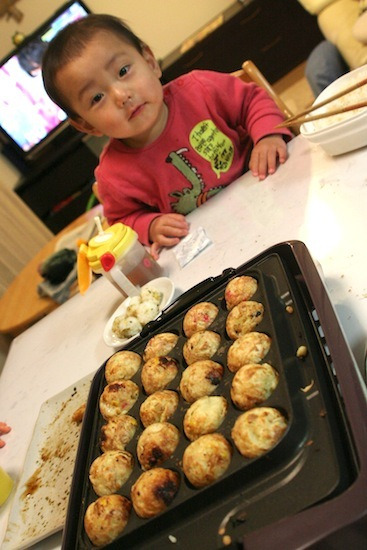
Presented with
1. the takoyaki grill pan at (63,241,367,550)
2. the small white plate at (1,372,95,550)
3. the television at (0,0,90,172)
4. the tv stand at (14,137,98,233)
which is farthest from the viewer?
the tv stand at (14,137,98,233)

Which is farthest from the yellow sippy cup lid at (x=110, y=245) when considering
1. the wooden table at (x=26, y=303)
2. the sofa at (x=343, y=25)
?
the sofa at (x=343, y=25)

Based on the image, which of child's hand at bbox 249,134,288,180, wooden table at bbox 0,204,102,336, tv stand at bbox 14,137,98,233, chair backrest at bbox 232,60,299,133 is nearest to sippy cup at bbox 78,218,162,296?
child's hand at bbox 249,134,288,180

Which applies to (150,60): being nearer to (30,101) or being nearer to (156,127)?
(156,127)

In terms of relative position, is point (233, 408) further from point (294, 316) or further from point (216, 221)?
point (216, 221)

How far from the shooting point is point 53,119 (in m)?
4.11

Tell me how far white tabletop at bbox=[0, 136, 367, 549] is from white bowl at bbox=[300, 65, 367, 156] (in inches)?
1.4

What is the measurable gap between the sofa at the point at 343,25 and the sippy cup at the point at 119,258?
1.68 meters

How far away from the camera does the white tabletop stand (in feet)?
2.73

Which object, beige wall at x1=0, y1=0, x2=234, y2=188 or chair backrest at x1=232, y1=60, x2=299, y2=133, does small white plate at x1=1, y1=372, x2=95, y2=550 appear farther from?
beige wall at x1=0, y1=0, x2=234, y2=188

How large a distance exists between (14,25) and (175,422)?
453 centimetres

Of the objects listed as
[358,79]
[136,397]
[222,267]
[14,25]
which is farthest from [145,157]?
[14,25]

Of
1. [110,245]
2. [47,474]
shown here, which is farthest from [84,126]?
[47,474]

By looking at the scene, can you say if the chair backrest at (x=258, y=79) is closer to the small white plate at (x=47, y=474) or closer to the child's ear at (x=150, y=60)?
the child's ear at (x=150, y=60)

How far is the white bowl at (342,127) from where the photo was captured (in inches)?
37.9
